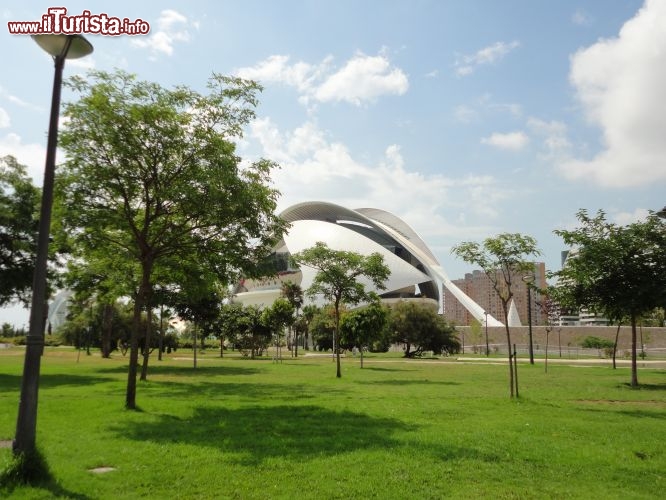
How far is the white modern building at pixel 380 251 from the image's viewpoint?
94125 mm

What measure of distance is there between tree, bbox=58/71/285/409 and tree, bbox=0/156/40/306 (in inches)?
414

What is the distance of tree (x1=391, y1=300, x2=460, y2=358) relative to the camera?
61.4m

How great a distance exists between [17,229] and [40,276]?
19075 millimetres

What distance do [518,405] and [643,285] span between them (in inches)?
344

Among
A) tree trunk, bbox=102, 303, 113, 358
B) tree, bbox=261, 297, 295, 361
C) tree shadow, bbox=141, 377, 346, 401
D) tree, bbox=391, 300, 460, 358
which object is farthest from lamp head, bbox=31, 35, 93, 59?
tree, bbox=391, 300, 460, 358

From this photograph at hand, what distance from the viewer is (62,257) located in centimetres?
2566

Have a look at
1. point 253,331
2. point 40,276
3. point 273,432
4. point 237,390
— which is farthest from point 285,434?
point 253,331

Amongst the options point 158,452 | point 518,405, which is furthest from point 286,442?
point 518,405

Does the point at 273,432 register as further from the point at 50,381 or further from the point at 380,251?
the point at 380,251

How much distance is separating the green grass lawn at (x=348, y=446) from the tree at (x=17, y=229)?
1029 cm

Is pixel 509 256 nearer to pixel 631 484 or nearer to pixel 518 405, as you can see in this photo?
pixel 518 405

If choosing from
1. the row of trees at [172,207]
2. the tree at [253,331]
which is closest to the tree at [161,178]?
the row of trees at [172,207]

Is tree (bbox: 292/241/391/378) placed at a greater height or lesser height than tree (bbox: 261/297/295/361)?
greater

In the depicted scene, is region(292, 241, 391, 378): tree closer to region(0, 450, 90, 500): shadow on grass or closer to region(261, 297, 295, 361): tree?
region(0, 450, 90, 500): shadow on grass
